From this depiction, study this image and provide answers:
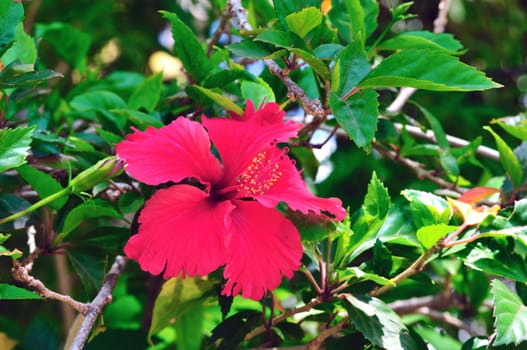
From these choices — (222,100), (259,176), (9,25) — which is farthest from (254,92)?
(9,25)

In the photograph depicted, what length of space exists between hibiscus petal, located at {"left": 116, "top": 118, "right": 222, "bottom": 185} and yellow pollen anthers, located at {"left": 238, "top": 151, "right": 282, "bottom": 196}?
5 centimetres

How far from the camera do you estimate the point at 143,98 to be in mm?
1465

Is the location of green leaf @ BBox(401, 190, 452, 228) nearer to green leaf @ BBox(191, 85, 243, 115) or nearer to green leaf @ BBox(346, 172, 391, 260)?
green leaf @ BBox(346, 172, 391, 260)

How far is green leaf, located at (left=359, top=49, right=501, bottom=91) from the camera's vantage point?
0.98 m

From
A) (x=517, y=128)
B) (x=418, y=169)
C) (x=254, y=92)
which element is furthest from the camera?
(x=418, y=169)

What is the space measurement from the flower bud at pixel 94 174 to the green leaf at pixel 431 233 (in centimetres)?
50

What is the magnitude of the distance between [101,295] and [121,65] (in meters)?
1.74

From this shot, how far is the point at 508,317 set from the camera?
1.05 metres

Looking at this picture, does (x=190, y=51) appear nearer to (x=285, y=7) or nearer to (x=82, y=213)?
(x=285, y=7)

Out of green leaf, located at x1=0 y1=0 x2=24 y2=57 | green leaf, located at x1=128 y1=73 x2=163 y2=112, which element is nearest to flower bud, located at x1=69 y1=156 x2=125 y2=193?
green leaf, located at x1=0 y1=0 x2=24 y2=57

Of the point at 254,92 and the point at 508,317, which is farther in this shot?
the point at 254,92

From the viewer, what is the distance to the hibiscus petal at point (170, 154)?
3.22 ft

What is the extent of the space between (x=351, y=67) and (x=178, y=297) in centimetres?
52

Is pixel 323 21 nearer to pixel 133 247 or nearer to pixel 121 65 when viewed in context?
pixel 133 247
